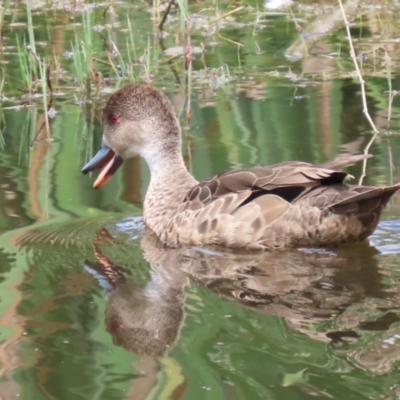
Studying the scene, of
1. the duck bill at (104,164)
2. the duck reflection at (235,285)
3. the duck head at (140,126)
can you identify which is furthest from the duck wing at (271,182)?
the duck bill at (104,164)

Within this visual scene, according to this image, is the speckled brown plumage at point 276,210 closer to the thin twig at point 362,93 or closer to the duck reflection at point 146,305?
the duck reflection at point 146,305

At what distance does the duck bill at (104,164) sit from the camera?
626 cm

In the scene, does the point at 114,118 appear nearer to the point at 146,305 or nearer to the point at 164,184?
the point at 164,184

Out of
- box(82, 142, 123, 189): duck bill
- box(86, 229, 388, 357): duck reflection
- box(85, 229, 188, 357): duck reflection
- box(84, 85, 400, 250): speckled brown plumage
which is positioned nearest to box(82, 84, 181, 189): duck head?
box(82, 142, 123, 189): duck bill

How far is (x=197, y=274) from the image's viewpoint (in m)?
4.97

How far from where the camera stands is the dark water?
147 inches

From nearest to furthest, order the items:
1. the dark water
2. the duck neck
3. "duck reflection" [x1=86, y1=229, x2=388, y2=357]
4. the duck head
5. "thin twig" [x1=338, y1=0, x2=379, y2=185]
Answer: the dark water < "duck reflection" [x1=86, y1=229, x2=388, y2=357] < the duck neck < the duck head < "thin twig" [x1=338, y1=0, x2=379, y2=185]

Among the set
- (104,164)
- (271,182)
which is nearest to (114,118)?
(104,164)

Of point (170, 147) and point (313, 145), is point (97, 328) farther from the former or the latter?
point (313, 145)

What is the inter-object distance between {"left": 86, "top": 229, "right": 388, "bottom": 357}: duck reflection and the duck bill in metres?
0.66

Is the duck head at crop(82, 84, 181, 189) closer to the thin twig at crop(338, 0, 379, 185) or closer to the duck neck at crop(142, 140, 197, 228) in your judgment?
the duck neck at crop(142, 140, 197, 228)

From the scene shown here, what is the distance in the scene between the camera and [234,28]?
11203mm

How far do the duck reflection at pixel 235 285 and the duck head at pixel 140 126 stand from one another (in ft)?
2.39

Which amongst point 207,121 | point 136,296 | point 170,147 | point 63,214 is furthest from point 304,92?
point 136,296
